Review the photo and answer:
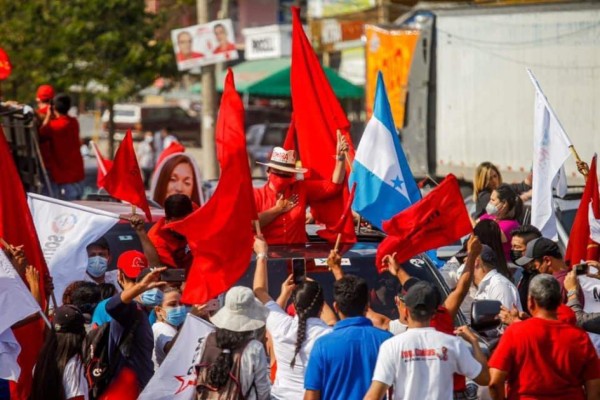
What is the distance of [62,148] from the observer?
15.1 m

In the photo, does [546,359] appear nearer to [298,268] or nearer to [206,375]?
[206,375]

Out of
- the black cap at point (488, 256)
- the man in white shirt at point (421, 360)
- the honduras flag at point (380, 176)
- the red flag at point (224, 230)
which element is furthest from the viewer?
the honduras flag at point (380, 176)

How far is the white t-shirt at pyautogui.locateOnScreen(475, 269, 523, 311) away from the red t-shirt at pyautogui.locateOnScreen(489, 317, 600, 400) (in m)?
1.63

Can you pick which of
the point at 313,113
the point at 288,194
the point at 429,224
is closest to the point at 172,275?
the point at 288,194

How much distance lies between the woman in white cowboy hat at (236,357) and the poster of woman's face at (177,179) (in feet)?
17.7

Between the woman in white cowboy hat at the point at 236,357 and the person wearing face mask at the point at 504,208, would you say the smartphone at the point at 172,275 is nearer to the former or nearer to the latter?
the woman in white cowboy hat at the point at 236,357

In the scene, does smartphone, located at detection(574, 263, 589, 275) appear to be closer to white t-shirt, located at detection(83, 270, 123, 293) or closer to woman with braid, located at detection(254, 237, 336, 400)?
woman with braid, located at detection(254, 237, 336, 400)

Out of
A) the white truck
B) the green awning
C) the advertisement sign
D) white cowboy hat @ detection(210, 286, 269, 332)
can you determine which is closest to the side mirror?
white cowboy hat @ detection(210, 286, 269, 332)

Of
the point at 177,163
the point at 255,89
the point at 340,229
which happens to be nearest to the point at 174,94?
the point at 255,89

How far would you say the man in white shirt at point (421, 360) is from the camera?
6.39 m

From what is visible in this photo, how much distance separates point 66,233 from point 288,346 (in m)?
2.86

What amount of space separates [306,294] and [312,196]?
8.03 feet

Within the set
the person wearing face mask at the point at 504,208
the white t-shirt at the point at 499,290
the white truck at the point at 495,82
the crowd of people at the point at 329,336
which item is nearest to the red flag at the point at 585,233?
the crowd of people at the point at 329,336

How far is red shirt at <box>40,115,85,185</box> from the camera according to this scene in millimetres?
15102
